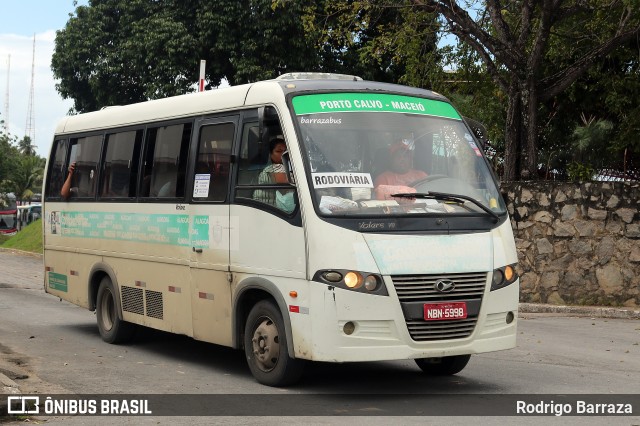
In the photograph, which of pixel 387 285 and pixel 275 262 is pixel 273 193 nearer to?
pixel 275 262

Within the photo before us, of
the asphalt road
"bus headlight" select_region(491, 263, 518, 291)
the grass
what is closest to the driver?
"bus headlight" select_region(491, 263, 518, 291)

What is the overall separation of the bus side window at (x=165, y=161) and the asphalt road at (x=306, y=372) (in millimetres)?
1823

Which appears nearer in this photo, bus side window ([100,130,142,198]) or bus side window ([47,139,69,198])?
bus side window ([100,130,142,198])

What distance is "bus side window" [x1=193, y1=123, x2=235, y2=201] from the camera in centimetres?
1048

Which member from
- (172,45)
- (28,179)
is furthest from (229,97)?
(28,179)

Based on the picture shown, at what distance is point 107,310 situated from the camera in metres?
13.3

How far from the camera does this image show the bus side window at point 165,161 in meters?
11.4

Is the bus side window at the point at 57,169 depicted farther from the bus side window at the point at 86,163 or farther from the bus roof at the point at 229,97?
the bus roof at the point at 229,97

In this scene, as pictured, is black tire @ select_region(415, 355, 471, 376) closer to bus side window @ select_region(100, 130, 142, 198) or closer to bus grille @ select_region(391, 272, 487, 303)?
bus grille @ select_region(391, 272, 487, 303)

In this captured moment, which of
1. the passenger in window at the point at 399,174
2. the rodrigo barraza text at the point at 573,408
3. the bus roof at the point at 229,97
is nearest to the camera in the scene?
the rodrigo barraza text at the point at 573,408

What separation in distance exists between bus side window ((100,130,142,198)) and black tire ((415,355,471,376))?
4.01 metres

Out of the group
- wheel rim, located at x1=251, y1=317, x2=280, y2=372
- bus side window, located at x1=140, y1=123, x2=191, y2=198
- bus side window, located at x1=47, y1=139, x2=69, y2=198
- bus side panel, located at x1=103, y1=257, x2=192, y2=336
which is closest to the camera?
wheel rim, located at x1=251, y1=317, x2=280, y2=372

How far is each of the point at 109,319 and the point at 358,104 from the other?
5.12 m

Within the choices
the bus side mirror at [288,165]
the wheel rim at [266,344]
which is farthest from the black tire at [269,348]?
the bus side mirror at [288,165]
